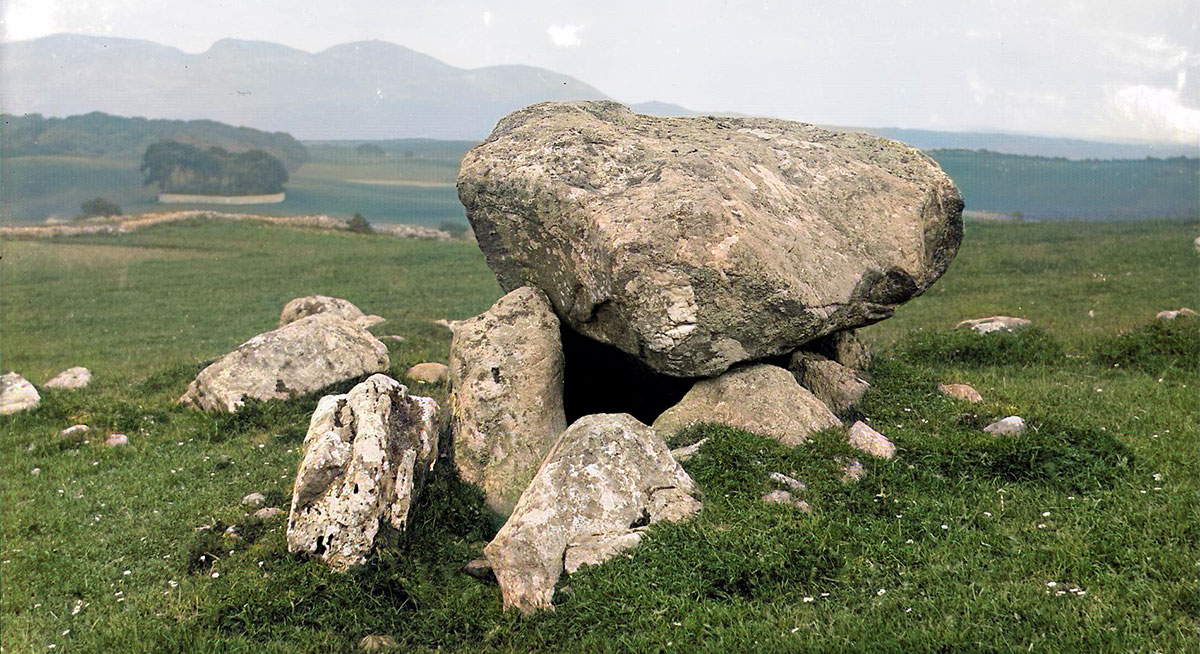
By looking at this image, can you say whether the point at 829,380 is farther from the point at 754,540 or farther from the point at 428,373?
the point at 428,373

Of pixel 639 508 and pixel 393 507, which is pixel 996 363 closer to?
pixel 639 508

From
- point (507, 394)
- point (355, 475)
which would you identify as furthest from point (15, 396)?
point (355, 475)

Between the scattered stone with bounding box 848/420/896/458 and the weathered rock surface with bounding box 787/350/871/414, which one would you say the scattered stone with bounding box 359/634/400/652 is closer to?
the scattered stone with bounding box 848/420/896/458

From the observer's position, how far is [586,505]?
895 centimetres

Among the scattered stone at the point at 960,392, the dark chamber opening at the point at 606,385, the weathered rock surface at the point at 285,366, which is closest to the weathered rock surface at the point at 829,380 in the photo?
the scattered stone at the point at 960,392

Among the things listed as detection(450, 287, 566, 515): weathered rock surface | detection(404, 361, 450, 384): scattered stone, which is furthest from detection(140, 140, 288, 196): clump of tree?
detection(450, 287, 566, 515): weathered rock surface

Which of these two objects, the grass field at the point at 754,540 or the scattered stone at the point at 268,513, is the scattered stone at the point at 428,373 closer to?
the grass field at the point at 754,540

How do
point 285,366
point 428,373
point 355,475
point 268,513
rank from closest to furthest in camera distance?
point 355,475
point 268,513
point 285,366
point 428,373

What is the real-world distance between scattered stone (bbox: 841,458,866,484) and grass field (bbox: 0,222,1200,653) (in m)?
0.12

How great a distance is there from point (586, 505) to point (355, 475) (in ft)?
7.43

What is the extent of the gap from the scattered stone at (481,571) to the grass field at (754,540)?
0.15 m

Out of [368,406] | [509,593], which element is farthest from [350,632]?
[368,406]

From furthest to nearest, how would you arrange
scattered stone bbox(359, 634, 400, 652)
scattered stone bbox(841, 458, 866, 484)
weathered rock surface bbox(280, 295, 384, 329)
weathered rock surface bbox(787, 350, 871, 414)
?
weathered rock surface bbox(280, 295, 384, 329) → weathered rock surface bbox(787, 350, 871, 414) → scattered stone bbox(841, 458, 866, 484) → scattered stone bbox(359, 634, 400, 652)

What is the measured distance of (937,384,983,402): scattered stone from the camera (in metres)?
13.3
